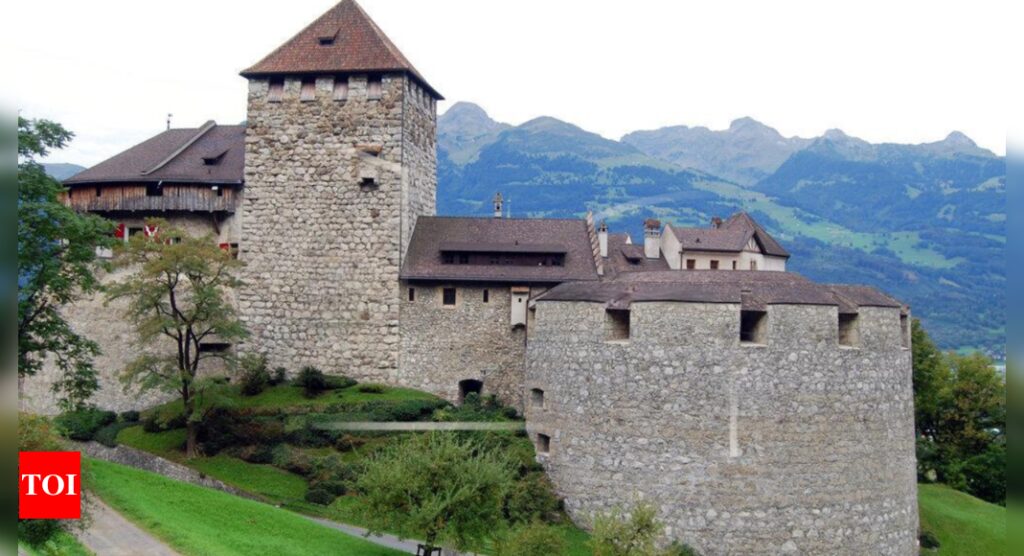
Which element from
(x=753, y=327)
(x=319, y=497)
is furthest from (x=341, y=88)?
(x=753, y=327)

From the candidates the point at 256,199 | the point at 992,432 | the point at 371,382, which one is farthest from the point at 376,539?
the point at 992,432

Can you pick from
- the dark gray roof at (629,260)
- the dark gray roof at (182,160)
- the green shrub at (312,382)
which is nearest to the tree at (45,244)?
the green shrub at (312,382)

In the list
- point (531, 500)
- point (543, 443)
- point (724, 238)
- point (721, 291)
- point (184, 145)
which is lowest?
point (531, 500)

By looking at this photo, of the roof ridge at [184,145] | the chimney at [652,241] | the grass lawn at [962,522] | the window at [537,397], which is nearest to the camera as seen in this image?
the window at [537,397]

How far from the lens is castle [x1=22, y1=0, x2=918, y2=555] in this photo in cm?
3316

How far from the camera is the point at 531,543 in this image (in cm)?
2727

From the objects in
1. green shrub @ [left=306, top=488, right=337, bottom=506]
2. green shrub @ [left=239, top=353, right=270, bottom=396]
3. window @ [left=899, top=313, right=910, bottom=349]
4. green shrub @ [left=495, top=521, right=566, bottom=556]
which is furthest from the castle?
green shrub @ [left=306, top=488, right=337, bottom=506]

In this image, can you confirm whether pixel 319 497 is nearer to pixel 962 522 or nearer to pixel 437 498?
pixel 437 498

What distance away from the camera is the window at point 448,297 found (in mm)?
41906

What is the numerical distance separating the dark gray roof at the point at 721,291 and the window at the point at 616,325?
373 mm

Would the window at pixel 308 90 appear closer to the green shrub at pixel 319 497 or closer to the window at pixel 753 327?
Result: the green shrub at pixel 319 497

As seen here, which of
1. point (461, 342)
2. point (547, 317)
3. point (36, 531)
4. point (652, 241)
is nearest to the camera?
point (36, 531)

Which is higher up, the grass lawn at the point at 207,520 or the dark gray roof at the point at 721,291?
the dark gray roof at the point at 721,291

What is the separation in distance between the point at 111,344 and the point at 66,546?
71.1 ft
